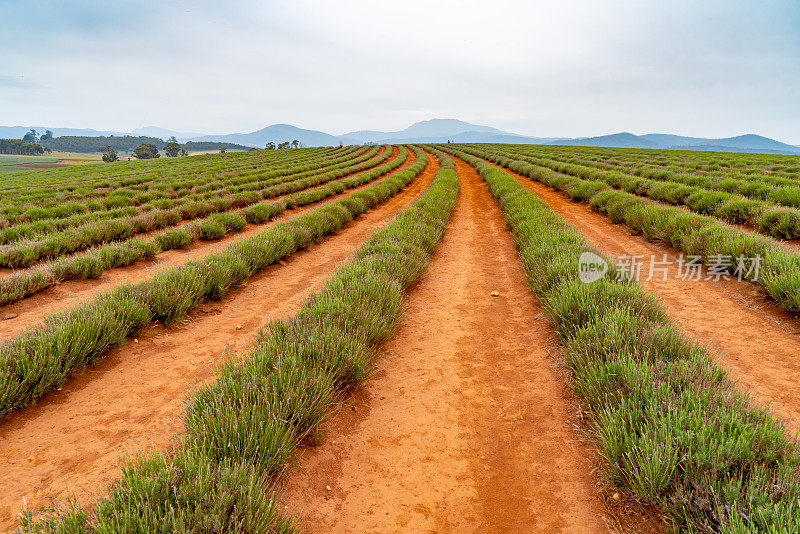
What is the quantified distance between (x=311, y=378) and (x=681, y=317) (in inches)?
171

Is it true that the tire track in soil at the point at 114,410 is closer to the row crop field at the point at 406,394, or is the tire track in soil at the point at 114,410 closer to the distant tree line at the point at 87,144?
the row crop field at the point at 406,394

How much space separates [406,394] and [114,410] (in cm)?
223

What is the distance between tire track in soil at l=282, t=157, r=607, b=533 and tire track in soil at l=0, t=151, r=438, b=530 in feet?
3.58

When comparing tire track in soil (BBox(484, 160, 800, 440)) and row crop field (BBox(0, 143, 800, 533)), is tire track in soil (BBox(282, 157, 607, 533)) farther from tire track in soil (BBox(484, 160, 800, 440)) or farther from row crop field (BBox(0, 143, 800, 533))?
tire track in soil (BBox(484, 160, 800, 440))

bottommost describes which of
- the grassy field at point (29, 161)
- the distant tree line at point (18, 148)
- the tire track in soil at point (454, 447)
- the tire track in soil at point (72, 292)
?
the tire track in soil at point (454, 447)

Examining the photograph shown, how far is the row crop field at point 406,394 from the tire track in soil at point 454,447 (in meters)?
0.02

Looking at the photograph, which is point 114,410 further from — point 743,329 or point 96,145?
point 96,145

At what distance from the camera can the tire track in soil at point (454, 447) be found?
2094mm

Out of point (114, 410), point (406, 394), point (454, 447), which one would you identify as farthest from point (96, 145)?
point (454, 447)

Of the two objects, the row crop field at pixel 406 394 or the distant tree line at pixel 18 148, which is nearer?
the row crop field at pixel 406 394

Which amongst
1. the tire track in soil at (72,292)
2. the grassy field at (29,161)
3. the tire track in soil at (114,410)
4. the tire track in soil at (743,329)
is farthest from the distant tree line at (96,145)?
the tire track in soil at (743,329)

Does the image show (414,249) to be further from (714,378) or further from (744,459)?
(744,459)

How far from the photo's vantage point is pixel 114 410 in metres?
2.86

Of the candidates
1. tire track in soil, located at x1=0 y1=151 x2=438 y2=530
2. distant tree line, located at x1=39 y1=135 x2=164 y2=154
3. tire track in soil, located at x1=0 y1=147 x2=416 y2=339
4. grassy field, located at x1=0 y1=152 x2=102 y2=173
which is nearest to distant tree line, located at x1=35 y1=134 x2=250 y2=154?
distant tree line, located at x1=39 y1=135 x2=164 y2=154
